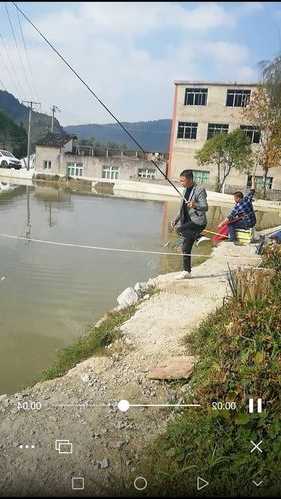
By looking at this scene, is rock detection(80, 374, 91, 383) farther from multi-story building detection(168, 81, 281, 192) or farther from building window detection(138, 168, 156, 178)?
building window detection(138, 168, 156, 178)

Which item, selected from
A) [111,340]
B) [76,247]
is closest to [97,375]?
[111,340]

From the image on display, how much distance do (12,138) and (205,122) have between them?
107ft

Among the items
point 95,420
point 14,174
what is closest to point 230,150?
point 14,174

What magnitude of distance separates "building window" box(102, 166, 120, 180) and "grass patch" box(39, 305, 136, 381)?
37210 mm

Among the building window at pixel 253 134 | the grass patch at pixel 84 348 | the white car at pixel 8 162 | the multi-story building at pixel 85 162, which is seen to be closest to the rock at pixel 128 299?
the grass patch at pixel 84 348

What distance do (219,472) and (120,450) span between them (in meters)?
0.67

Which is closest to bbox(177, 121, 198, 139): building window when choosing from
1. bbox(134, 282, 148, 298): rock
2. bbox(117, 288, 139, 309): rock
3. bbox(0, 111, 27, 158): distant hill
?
bbox(0, 111, 27, 158): distant hill

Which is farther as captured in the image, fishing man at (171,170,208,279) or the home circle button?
fishing man at (171,170,208,279)

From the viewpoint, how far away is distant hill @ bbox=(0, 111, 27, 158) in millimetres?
60388

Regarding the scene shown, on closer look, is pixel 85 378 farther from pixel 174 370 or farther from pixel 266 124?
pixel 266 124

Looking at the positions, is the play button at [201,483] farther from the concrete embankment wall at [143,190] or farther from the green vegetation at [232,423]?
the concrete embankment wall at [143,190]

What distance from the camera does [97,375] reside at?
13.5 ft

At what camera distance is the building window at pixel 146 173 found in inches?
1583

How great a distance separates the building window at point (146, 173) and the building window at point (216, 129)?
230 inches
